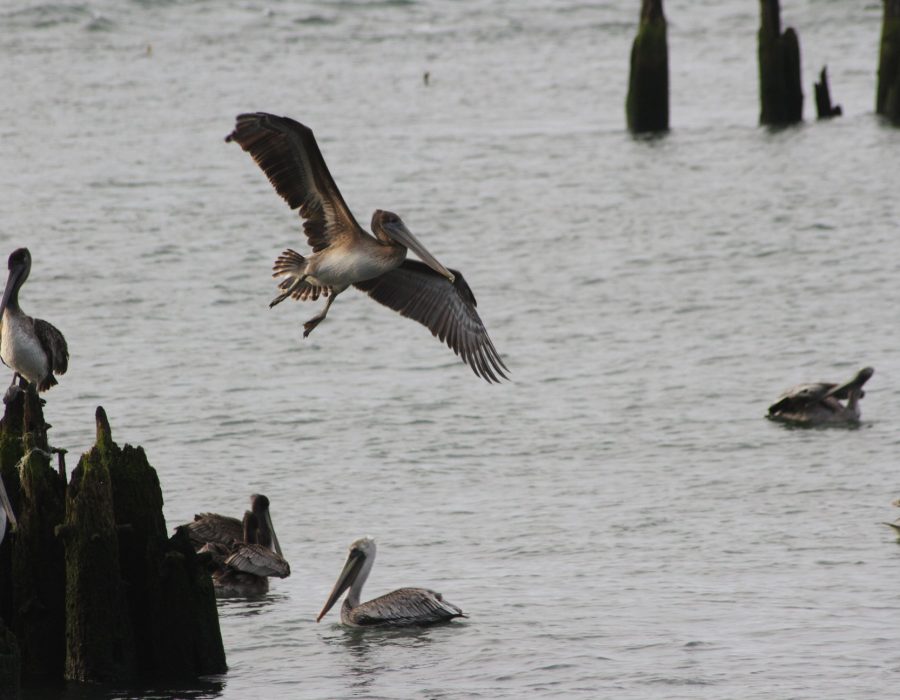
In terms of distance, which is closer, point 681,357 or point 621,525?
point 621,525

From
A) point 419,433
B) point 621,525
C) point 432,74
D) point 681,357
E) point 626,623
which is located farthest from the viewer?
point 432,74

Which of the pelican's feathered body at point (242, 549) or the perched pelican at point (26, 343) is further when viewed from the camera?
the pelican's feathered body at point (242, 549)

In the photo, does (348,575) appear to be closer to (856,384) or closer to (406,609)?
(406,609)

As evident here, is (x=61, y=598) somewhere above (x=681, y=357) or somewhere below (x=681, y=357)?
below

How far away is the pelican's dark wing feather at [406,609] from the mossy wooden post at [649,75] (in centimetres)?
2032

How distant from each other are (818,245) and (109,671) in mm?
16710

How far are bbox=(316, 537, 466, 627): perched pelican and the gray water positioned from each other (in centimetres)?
13

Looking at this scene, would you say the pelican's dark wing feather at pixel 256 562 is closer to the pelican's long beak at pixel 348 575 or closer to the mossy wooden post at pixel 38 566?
the pelican's long beak at pixel 348 575

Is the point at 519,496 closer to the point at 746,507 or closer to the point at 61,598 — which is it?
the point at 746,507

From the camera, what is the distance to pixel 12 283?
36.0ft

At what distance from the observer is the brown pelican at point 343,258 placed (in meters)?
10.2

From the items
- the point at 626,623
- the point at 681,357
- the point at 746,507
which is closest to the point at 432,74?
the point at 681,357

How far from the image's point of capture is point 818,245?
2392 cm

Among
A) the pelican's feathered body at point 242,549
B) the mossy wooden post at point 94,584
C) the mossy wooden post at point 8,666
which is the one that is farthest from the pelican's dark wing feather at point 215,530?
the mossy wooden post at point 8,666
